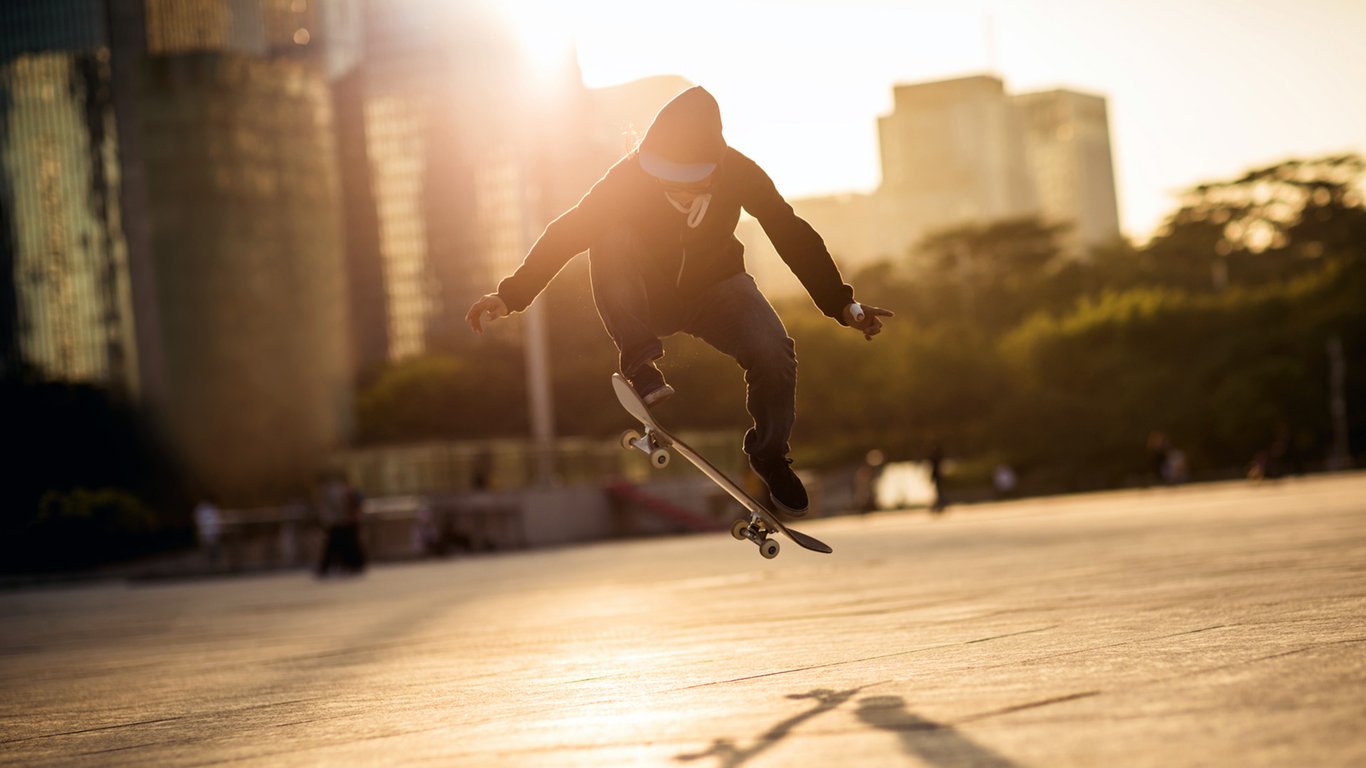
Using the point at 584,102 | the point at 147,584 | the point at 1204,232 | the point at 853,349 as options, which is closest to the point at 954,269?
the point at 1204,232

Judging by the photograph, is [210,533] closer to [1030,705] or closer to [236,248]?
[1030,705]

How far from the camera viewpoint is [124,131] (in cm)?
6938

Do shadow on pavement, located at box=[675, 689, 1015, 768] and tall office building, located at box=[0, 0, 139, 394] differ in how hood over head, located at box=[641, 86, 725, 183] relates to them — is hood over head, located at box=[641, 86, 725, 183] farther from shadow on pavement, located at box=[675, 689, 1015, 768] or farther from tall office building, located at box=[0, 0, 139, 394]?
tall office building, located at box=[0, 0, 139, 394]

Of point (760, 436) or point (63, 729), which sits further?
point (760, 436)

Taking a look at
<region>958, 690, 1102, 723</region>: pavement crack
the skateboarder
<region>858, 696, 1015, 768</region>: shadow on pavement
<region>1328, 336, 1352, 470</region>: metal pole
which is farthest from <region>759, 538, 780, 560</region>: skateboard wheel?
<region>1328, 336, 1352, 470</region>: metal pole

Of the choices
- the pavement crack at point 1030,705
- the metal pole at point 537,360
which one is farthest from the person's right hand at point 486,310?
the metal pole at point 537,360

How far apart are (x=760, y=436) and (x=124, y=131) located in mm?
68387

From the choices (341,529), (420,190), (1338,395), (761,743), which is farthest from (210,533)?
(420,190)

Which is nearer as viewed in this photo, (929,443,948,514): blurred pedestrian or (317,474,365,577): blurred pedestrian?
(317,474,365,577): blurred pedestrian

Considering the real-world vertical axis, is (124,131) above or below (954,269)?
above

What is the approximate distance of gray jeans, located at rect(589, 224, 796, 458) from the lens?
21.5 ft

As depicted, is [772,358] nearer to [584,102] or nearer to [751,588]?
[751,588]

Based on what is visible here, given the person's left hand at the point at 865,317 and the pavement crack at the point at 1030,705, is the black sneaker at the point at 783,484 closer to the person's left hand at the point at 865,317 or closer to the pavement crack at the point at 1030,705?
the person's left hand at the point at 865,317

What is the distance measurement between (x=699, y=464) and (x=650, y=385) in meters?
0.56
